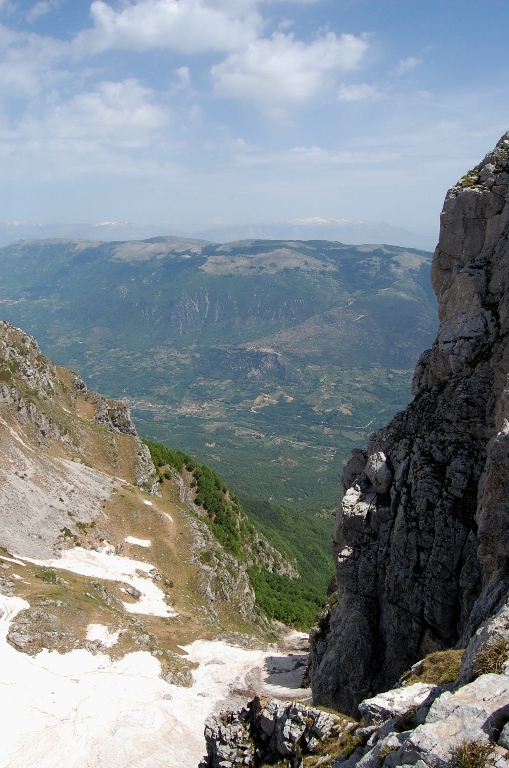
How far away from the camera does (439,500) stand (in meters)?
30.0

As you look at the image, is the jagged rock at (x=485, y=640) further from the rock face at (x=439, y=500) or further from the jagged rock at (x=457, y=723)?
the rock face at (x=439, y=500)

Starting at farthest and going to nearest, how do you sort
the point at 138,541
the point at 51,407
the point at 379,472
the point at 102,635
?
1. the point at 51,407
2. the point at 138,541
3. the point at 102,635
4. the point at 379,472

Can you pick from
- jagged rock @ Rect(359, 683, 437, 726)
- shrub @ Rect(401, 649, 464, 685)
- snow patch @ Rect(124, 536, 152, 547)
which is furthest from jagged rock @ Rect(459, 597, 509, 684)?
snow patch @ Rect(124, 536, 152, 547)

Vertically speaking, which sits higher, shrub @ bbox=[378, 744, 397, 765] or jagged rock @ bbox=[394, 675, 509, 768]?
jagged rock @ bbox=[394, 675, 509, 768]

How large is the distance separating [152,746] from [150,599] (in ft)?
85.7

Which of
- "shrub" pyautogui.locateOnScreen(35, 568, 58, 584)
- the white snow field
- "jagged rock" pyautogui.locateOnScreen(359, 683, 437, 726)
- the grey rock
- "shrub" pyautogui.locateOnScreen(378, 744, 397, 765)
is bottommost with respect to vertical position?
the white snow field

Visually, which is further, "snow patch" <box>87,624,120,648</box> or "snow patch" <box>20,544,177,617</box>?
"snow patch" <box>20,544,177,617</box>

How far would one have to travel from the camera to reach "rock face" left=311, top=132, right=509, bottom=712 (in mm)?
27406

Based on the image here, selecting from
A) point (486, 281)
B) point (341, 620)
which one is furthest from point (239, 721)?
point (486, 281)

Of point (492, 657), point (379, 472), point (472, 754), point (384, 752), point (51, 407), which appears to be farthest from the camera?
point (51, 407)

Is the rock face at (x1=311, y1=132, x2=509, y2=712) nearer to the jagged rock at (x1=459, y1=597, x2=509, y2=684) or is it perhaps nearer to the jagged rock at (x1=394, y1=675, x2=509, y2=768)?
the jagged rock at (x1=459, y1=597, x2=509, y2=684)

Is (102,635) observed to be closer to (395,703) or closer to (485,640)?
(395,703)

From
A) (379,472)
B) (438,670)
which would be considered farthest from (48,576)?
(438,670)

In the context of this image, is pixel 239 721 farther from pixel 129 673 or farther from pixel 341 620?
pixel 129 673
